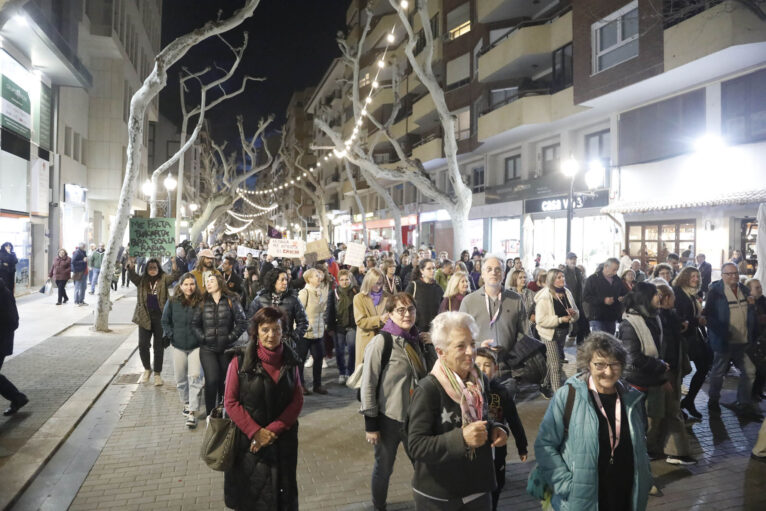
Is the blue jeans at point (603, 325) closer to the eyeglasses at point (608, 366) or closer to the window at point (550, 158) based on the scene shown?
the eyeglasses at point (608, 366)

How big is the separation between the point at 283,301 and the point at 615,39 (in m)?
16.8

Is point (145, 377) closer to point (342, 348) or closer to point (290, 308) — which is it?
point (342, 348)

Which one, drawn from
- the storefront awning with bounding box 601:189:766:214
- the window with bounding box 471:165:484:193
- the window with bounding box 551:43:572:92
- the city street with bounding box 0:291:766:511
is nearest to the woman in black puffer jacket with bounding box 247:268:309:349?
the city street with bounding box 0:291:766:511

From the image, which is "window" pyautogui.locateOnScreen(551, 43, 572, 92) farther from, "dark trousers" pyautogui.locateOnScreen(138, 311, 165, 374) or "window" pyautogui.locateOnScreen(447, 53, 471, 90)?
"dark trousers" pyautogui.locateOnScreen(138, 311, 165, 374)

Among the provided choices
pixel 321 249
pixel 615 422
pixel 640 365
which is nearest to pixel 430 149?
pixel 321 249

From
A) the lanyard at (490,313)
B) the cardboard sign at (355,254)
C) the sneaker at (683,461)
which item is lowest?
the sneaker at (683,461)

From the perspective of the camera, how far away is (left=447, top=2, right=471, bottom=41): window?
99.8ft

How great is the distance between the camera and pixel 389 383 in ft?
13.5

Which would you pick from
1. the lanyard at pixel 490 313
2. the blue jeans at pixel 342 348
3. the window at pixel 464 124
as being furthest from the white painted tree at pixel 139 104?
the window at pixel 464 124

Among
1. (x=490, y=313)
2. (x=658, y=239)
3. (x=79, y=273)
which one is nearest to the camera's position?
(x=490, y=313)

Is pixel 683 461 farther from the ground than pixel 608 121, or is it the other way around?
pixel 608 121

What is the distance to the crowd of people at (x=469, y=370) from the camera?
2.90 m

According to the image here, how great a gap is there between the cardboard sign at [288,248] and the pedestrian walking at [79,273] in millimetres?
7674

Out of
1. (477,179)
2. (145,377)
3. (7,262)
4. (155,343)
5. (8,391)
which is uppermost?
(477,179)
